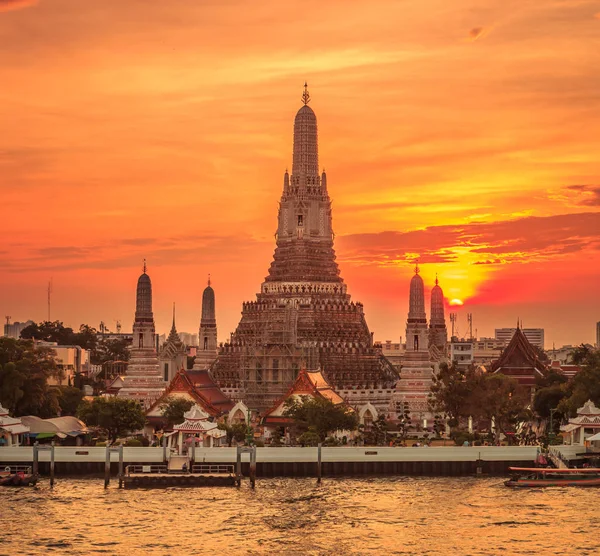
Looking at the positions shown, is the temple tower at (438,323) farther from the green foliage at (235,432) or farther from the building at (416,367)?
the green foliage at (235,432)

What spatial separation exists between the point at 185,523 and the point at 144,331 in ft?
206

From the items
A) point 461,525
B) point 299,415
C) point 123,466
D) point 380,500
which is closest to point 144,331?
point 299,415

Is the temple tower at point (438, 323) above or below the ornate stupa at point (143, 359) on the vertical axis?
above

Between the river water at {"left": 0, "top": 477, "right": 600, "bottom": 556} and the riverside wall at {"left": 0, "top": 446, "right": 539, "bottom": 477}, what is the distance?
2468 mm

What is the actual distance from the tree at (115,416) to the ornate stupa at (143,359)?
2009cm

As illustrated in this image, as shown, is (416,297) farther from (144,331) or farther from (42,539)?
(42,539)

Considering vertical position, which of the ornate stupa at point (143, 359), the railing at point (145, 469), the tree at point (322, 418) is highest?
the ornate stupa at point (143, 359)

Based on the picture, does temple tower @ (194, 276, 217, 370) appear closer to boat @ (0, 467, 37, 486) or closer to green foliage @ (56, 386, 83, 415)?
green foliage @ (56, 386, 83, 415)

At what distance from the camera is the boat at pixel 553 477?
97.3 metres

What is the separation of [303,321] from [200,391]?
603 inches

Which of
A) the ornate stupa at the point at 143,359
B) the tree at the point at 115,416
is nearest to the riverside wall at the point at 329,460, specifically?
the tree at the point at 115,416

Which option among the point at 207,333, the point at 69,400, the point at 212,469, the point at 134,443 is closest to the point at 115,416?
the point at 134,443

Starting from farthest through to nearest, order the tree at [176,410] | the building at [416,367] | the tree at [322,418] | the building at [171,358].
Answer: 1. the building at [171,358]
2. the building at [416,367]
3. the tree at [176,410]
4. the tree at [322,418]

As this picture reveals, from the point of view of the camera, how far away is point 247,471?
102 meters
